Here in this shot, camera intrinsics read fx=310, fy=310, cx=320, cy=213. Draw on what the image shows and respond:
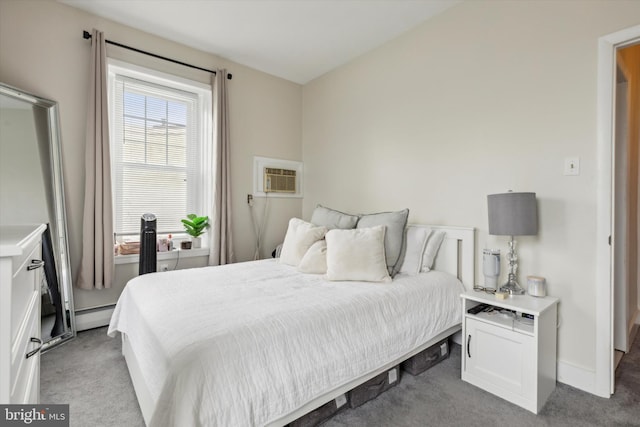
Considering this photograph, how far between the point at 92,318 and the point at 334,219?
237cm

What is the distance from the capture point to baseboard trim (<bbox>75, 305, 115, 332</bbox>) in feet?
9.01

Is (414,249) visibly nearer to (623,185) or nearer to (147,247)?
(623,185)

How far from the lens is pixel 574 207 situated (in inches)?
77.5

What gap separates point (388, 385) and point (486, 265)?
1073 millimetres

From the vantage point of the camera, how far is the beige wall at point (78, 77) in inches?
96.9

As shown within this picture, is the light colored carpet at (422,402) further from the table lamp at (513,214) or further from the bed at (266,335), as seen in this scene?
the table lamp at (513,214)

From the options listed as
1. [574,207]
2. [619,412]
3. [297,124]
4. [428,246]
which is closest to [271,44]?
[297,124]

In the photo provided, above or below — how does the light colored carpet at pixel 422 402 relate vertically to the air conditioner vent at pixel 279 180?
below

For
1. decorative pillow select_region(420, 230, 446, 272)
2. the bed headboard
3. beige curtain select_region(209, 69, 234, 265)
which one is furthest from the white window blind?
the bed headboard

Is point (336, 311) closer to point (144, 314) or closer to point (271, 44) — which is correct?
point (144, 314)

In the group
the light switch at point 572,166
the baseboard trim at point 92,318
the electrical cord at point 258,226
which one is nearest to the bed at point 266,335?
the light switch at point 572,166

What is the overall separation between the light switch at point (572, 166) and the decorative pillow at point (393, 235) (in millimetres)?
1063

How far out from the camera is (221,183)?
341 centimetres

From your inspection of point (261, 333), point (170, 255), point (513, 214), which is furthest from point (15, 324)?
point (170, 255)
